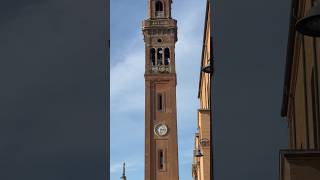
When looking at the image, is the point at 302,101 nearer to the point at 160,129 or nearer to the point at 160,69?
the point at 160,129

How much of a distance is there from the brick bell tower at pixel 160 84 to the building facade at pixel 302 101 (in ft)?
206

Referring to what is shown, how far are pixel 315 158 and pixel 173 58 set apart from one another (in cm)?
7868

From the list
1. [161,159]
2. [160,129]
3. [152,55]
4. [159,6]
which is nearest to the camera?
[161,159]

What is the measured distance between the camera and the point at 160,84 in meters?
90.2

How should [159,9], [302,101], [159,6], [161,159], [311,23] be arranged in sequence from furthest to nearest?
1. [159,6]
2. [159,9]
3. [161,159]
4. [302,101]
5. [311,23]

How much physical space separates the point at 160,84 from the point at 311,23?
80.1 meters

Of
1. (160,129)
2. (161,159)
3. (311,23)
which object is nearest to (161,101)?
(160,129)

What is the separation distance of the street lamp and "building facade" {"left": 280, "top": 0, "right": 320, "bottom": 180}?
467mm

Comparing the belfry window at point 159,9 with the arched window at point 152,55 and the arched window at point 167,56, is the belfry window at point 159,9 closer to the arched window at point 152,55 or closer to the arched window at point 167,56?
the arched window at point 167,56

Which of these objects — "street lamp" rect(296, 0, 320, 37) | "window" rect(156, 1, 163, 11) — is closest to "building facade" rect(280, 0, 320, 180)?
"street lamp" rect(296, 0, 320, 37)

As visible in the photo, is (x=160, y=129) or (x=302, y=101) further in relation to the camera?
(x=160, y=129)

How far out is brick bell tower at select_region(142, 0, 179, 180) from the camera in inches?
3479

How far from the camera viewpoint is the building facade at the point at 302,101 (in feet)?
37.6

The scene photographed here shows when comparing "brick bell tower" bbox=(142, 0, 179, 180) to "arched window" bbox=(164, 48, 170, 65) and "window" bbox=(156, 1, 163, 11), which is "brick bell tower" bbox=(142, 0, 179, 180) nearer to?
"arched window" bbox=(164, 48, 170, 65)
